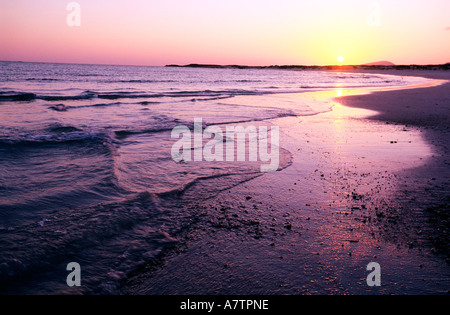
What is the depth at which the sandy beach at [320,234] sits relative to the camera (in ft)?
11.1

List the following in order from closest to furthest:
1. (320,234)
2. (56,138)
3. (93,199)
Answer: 1. (320,234)
2. (93,199)
3. (56,138)

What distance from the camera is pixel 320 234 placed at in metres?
4.34

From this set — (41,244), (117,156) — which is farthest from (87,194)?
(117,156)

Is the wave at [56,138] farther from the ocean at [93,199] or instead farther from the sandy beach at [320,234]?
the sandy beach at [320,234]

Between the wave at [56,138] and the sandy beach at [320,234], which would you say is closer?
the sandy beach at [320,234]

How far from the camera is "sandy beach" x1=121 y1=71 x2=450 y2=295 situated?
3.38m

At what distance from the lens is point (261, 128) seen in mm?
12820

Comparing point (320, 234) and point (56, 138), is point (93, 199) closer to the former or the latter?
point (320, 234)

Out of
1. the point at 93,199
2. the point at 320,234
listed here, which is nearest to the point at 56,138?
the point at 93,199

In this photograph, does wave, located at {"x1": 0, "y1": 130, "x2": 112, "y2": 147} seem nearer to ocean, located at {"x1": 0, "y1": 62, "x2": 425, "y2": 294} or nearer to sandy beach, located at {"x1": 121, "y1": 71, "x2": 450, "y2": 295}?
ocean, located at {"x1": 0, "y1": 62, "x2": 425, "y2": 294}

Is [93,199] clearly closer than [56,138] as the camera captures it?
Yes

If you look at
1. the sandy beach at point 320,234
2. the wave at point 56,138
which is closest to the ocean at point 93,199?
the wave at point 56,138
